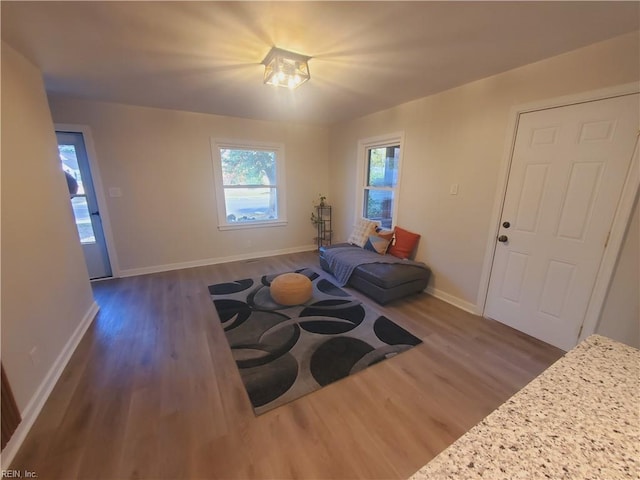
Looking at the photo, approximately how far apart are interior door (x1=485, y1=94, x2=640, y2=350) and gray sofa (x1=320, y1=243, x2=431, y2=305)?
2.65 ft

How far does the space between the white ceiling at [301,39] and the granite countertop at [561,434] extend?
1923 mm

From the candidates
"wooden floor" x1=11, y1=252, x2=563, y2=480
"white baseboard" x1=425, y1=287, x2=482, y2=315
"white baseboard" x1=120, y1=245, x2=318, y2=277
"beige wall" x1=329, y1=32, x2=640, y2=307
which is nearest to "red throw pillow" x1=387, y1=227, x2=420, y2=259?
"beige wall" x1=329, y1=32, x2=640, y2=307

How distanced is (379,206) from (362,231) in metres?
0.52

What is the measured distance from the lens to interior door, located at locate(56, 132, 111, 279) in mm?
3271

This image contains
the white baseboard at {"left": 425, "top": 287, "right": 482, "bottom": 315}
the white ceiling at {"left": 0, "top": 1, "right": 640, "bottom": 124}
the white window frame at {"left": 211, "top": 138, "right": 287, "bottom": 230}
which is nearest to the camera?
the white ceiling at {"left": 0, "top": 1, "right": 640, "bottom": 124}

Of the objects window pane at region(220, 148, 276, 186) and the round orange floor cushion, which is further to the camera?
window pane at region(220, 148, 276, 186)

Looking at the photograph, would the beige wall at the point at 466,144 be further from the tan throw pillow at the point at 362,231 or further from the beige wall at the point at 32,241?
the beige wall at the point at 32,241

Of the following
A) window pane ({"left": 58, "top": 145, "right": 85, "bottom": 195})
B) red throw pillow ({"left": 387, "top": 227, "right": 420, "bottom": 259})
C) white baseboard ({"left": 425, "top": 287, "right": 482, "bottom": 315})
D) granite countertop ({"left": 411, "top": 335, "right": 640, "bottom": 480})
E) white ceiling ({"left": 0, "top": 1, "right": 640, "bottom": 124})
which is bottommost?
white baseboard ({"left": 425, "top": 287, "right": 482, "bottom": 315})

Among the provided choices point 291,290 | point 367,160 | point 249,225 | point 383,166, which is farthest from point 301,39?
point 249,225

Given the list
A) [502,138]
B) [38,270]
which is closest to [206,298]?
[38,270]

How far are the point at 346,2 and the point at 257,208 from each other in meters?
3.61

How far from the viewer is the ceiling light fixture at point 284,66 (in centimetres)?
200

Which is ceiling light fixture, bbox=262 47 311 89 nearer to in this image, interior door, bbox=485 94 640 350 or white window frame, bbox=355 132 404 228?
white window frame, bbox=355 132 404 228

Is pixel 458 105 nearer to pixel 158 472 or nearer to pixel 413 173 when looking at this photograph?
pixel 413 173
